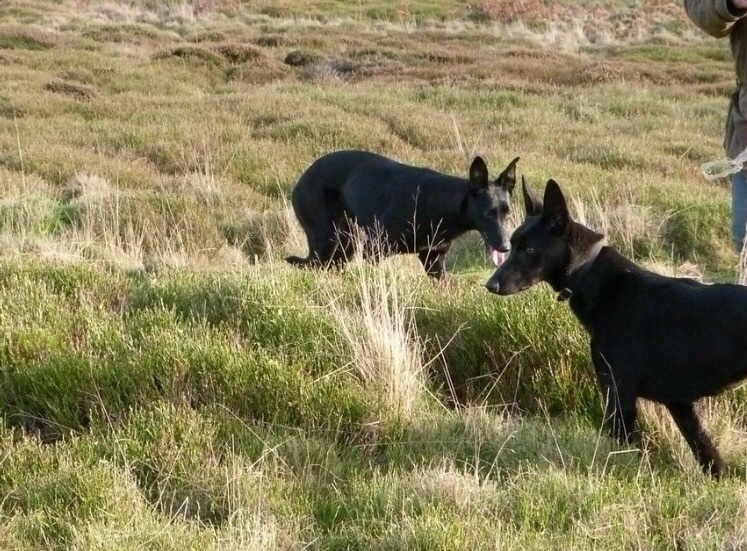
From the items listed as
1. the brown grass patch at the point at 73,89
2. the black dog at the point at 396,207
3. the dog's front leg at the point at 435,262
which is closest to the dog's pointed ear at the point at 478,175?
the black dog at the point at 396,207

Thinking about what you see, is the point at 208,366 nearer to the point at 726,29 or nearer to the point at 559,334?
the point at 559,334

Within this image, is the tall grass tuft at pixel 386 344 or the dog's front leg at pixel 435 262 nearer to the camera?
the tall grass tuft at pixel 386 344

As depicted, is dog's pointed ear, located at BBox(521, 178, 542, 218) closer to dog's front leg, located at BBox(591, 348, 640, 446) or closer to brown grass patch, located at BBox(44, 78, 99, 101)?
dog's front leg, located at BBox(591, 348, 640, 446)

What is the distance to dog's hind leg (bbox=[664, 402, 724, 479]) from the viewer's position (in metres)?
4.04

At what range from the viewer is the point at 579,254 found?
4504mm

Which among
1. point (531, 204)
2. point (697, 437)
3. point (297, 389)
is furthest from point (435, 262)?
point (697, 437)

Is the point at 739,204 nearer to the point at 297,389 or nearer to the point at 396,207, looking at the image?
the point at 396,207

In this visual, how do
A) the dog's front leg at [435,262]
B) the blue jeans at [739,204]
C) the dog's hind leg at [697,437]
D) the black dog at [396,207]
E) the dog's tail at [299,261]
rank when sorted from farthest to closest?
the dog's tail at [299,261] → the dog's front leg at [435,262] → the black dog at [396,207] → the blue jeans at [739,204] → the dog's hind leg at [697,437]

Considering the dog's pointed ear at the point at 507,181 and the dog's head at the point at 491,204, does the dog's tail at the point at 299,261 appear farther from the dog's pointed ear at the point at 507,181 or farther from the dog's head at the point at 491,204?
the dog's pointed ear at the point at 507,181

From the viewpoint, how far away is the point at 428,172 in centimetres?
696

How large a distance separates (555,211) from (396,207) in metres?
2.41

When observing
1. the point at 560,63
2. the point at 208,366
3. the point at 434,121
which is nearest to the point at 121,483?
the point at 208,366

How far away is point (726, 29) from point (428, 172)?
8.50 feet

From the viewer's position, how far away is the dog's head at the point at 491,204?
6.35m
